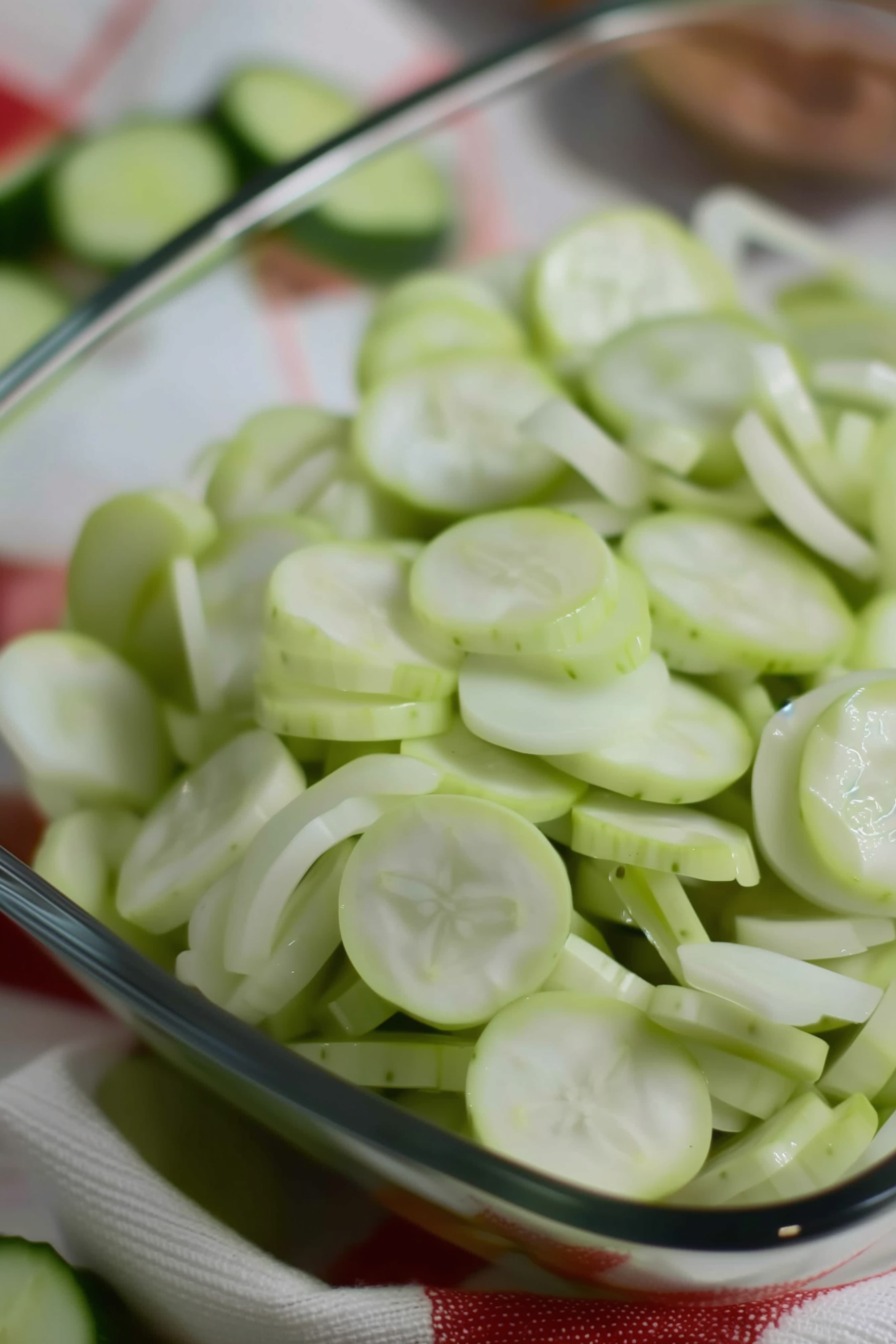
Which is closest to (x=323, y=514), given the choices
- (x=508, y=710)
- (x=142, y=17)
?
(x=508, y=710)

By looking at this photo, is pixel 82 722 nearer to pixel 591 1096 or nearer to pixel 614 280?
pixel 591 1096

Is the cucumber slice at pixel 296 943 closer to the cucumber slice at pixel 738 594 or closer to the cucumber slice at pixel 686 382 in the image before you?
the cucumber slice at pixel 738 594

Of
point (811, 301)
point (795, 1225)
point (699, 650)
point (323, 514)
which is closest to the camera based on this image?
point (795, 1225)

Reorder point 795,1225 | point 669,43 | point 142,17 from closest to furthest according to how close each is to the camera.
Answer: point 795,1225, point 669,43, point 142,17

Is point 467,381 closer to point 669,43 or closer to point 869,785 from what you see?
point 869,785

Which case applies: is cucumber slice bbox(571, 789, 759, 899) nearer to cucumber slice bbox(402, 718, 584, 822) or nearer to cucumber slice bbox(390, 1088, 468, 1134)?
cucumber slice bbox(402, 718, 584, 822)

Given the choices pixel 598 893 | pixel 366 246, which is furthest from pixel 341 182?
pixel 598 893
